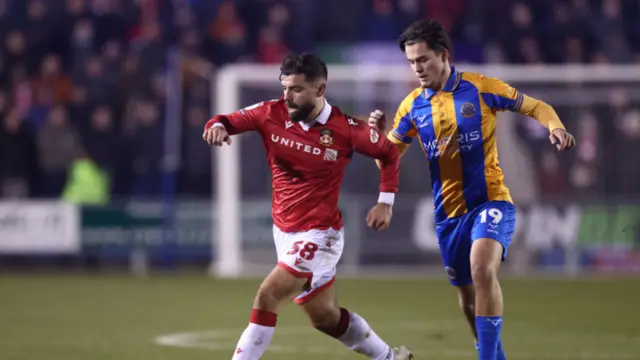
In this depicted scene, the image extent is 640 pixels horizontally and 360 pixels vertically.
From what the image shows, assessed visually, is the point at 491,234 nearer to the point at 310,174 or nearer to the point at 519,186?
the point at 310,174

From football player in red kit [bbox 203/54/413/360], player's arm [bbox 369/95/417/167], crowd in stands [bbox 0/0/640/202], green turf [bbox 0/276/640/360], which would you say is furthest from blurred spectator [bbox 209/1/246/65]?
football player in red kit [bbox 203/54/413/360]

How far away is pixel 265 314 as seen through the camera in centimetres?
685

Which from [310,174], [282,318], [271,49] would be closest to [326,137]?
[310,174]

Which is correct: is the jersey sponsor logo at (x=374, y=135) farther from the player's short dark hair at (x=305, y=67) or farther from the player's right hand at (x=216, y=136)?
the player's right hand at (x=216, y=136)

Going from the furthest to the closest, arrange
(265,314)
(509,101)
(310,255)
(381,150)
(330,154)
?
1. (509,101)
2. (381,150)
3. (330,154)
4. (310,255)
5. (265,314)

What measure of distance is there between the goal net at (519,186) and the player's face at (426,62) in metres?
9.99


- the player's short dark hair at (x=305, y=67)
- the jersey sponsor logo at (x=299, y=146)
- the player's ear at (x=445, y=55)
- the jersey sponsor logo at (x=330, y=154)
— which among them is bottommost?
the jersey sponsor logo at (x=330, y=154)

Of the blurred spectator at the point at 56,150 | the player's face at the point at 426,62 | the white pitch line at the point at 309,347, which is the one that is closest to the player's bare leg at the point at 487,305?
the player's face at the point at 426,62

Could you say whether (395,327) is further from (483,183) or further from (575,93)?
(575,93)

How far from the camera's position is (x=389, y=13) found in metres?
21.7

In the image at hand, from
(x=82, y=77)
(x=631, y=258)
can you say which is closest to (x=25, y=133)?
(x=82, y=77)

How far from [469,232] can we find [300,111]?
54.6 inches

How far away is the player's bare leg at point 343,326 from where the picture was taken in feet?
23.8

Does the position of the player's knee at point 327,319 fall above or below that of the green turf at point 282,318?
above
